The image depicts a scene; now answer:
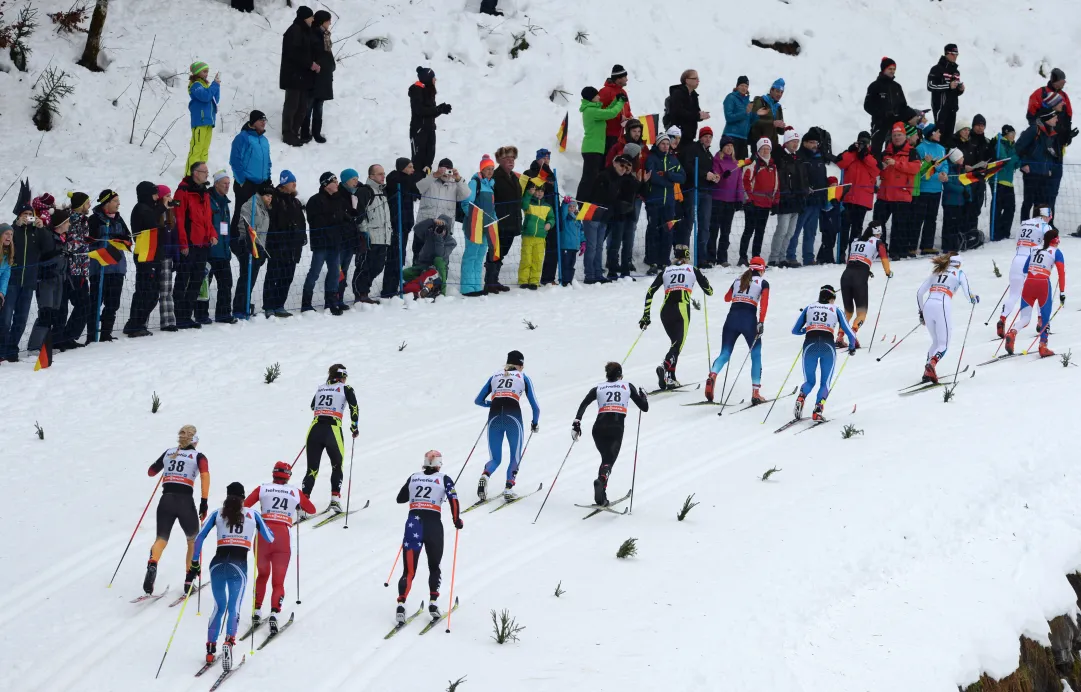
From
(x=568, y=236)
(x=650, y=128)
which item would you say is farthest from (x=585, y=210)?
(x=650, y=128)

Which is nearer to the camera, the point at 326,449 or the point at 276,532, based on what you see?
the point at 276,532

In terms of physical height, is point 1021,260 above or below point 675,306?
above

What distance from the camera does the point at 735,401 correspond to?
1725 centimetres

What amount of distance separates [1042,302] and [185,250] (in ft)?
39.1

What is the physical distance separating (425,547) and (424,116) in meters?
12.0

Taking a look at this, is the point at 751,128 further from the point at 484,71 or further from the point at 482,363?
the point at 482,363

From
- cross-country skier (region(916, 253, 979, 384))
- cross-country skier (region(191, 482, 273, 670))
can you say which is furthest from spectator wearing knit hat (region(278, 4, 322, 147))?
cross-country skier (region(191, 482, 273, 670))

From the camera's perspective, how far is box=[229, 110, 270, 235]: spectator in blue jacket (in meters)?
19.8

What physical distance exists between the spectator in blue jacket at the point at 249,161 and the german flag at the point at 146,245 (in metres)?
1.64

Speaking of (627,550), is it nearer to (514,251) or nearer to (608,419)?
(608,419)

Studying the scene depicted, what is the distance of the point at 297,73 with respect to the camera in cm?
2233

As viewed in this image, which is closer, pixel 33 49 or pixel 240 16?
pixel 33 49

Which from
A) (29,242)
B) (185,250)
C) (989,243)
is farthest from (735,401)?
(989,243)

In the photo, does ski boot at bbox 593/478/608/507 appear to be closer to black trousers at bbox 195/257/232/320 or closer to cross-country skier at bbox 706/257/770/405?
cross-country skier at bbox 706/257/770/405
